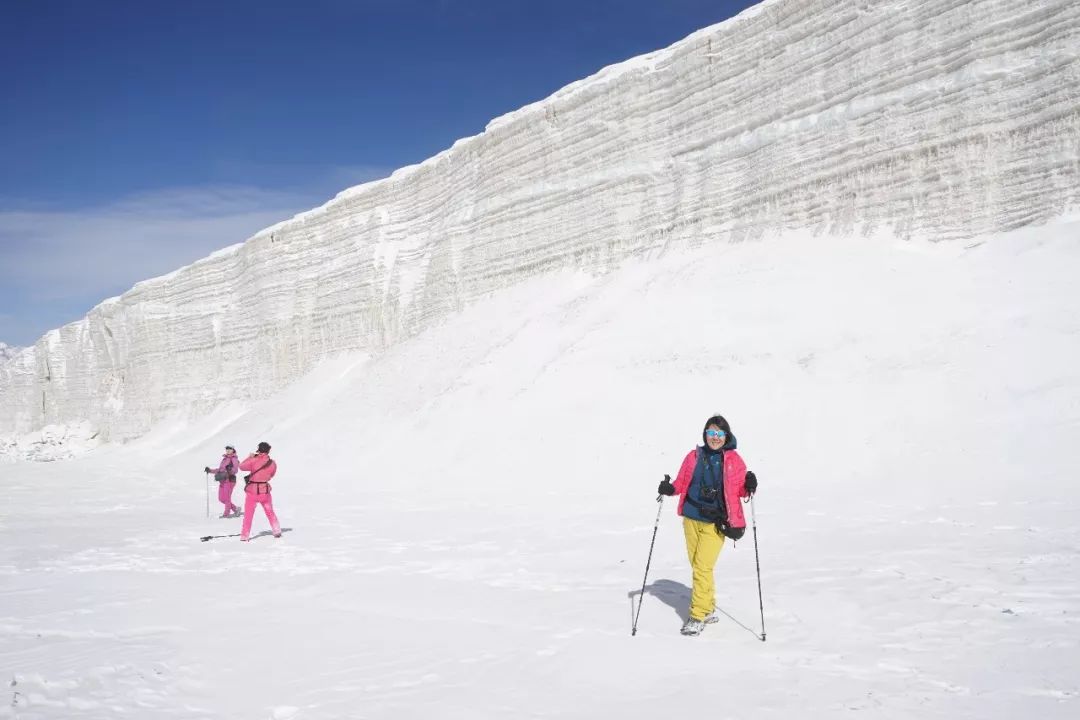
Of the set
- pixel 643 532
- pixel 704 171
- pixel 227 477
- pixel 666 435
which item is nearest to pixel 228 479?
pixel 227 477

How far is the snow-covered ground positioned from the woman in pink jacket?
27 cm

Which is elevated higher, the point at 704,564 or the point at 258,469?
the point at 258,469

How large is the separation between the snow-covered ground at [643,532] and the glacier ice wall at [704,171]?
62.9 inches

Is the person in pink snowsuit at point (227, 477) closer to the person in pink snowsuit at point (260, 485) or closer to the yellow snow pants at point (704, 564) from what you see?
the person in pink snowsuit at point (260, 485)

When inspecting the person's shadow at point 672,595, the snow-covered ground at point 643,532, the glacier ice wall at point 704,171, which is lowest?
the person's shadow at point 672,595

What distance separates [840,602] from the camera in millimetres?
6004

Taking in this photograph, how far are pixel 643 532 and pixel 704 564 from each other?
4.31 metres

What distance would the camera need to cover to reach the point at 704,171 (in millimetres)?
23797

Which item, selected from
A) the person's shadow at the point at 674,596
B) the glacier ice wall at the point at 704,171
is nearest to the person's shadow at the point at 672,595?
the person's shadow at the point at 674,596

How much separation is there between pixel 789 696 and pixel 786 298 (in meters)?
15.0

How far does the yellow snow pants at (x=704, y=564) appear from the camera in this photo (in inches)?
223

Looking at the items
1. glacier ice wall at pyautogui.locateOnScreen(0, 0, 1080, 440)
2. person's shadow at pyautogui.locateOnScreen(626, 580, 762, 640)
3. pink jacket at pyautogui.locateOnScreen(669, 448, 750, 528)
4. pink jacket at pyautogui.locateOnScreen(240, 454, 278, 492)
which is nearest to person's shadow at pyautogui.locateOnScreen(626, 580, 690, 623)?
person's shadow at pyautogui.locateOnScreen(626, 580, 762, 640)

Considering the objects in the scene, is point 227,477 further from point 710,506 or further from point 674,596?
point 710,506

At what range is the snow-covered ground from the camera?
4652mm
